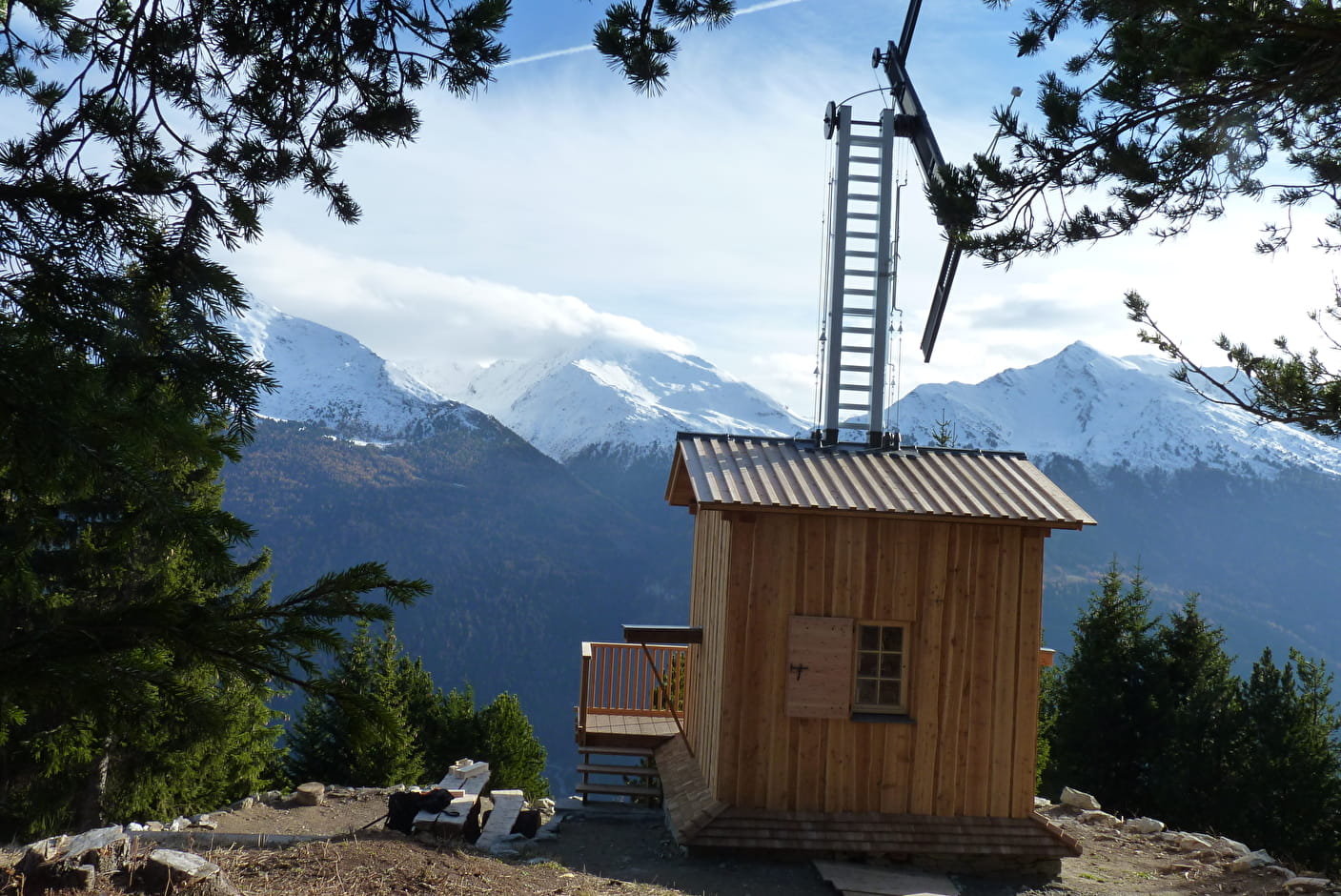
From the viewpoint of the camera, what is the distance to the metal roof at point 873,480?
951 cm

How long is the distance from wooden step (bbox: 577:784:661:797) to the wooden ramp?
136 inches

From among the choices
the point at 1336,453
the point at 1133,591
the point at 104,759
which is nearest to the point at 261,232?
the point at 104,759

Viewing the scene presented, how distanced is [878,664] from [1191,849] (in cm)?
446

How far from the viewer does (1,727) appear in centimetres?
309

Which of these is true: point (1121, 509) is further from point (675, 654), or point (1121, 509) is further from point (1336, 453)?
point (675, 654)

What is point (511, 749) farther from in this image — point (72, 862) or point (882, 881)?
point (72, 862)

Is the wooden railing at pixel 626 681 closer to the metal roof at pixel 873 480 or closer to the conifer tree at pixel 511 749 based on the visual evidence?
the metal roof at pixel 873 480

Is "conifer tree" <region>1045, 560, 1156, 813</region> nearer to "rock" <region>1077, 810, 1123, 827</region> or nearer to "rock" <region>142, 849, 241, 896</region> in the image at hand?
"rock" <region>1077, 810, 1123, 827</region>

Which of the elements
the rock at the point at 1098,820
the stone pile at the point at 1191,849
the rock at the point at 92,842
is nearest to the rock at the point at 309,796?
the rock at the point at 92,842

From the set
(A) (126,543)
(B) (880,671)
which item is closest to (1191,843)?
(B) (880,671)

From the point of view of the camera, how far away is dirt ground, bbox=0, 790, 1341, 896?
21.4ft

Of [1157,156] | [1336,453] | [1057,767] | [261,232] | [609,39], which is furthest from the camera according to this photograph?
[1336,453]

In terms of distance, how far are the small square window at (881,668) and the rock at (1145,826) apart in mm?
4332

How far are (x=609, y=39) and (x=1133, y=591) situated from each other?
21493 millimetres
